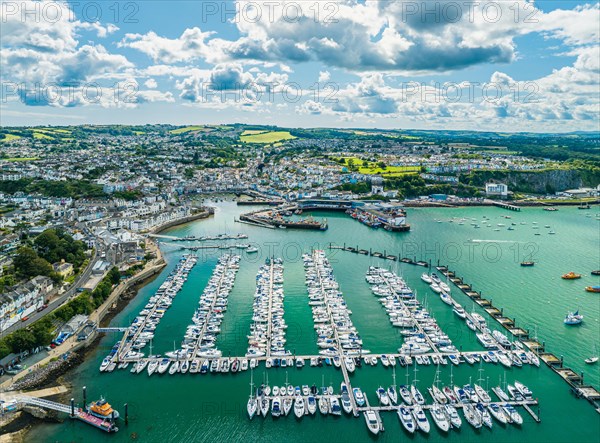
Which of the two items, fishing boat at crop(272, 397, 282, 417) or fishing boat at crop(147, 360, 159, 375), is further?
fishing boat at crop(147, 360, 159, 375)

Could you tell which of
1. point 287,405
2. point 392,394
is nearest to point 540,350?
point 392,394

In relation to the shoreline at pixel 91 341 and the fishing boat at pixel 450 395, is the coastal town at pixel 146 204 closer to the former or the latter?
the shoreline at pixel 91 341

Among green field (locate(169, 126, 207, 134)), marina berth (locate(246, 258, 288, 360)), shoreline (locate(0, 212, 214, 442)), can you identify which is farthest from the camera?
green field (locate(169, 126, 207, 134))

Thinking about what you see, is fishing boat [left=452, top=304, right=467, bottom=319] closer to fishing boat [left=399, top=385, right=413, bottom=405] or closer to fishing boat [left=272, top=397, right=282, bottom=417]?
fishing boat [left=399, top=385, right=413, bottom=405]

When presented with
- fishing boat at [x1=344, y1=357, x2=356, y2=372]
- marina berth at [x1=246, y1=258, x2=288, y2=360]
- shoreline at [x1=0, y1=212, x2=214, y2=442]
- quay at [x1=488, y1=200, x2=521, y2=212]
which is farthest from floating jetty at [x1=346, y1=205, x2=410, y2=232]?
fishing boat at [x1=344, y1=357, x2=356, y2=372]

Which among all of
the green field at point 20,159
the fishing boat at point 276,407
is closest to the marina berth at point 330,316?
the fishing boat at point 276,407
